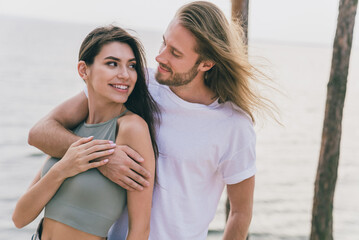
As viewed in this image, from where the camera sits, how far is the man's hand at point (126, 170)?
6.73ft

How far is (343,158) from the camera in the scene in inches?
568

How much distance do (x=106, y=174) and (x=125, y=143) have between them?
0.18 metres

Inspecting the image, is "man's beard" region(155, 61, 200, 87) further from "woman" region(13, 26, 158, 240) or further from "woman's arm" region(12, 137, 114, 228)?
"woman's arm" region(12, 137, 114, 228)

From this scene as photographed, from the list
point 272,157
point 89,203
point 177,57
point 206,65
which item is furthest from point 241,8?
point 272,157

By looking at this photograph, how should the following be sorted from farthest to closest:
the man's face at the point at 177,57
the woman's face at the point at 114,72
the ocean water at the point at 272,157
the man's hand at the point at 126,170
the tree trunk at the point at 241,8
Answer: the ocean water at the point at 272,157
the tree trunk at the point at 241,8
the man's face at the point at 177,57
the woman's face at the point at 114,72
the man's hand at the point at 126,170

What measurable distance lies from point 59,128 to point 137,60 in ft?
1.84

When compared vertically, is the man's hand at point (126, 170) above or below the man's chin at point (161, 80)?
below

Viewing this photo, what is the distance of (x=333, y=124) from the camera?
4.12m

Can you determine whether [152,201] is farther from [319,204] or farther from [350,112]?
[350,112]

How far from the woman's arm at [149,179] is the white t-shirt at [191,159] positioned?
197mm

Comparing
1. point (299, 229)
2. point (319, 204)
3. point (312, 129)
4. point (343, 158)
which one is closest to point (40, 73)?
point (312, 129)

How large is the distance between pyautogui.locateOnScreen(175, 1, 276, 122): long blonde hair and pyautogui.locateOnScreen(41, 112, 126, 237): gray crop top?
82cm

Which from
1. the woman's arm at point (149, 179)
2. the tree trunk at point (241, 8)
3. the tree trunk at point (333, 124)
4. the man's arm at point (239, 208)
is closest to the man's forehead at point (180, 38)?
the woman's arm at point (149, 179)

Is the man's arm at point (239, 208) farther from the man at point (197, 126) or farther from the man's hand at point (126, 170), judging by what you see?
the man's hand at point (126, 170)
